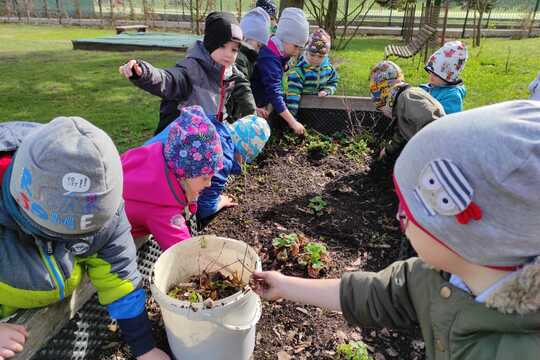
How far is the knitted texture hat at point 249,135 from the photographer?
321cm

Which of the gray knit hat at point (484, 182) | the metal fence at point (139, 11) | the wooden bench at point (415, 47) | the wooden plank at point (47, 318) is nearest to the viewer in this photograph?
the gray knit hat at point (484, 182)

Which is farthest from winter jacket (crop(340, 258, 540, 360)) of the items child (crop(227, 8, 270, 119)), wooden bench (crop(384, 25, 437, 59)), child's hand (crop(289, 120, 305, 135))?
wooden bench (crop(384, 25, 437, 59))

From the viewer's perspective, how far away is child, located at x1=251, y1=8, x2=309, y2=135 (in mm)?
4242

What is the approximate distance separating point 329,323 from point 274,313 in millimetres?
295

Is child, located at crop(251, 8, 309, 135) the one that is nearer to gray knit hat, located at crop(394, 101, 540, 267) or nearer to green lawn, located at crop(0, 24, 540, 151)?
green lawn, located at crop(0, 24, 540, 151)

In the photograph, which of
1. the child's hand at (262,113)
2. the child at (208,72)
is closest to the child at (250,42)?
the child's hand at (262,113)

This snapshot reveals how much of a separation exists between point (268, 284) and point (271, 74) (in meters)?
2.94

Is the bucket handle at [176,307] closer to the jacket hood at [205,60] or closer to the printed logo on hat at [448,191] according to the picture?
the printed logo on hat at [448,191]

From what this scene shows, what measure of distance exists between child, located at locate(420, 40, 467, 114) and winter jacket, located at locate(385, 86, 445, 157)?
0.69m

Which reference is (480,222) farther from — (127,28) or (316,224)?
(127,28)

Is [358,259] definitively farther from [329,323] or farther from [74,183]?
[74,183]

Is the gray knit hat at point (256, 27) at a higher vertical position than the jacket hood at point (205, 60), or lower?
higher

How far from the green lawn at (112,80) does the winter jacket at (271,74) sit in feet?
4.69

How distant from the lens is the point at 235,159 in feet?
10.9
